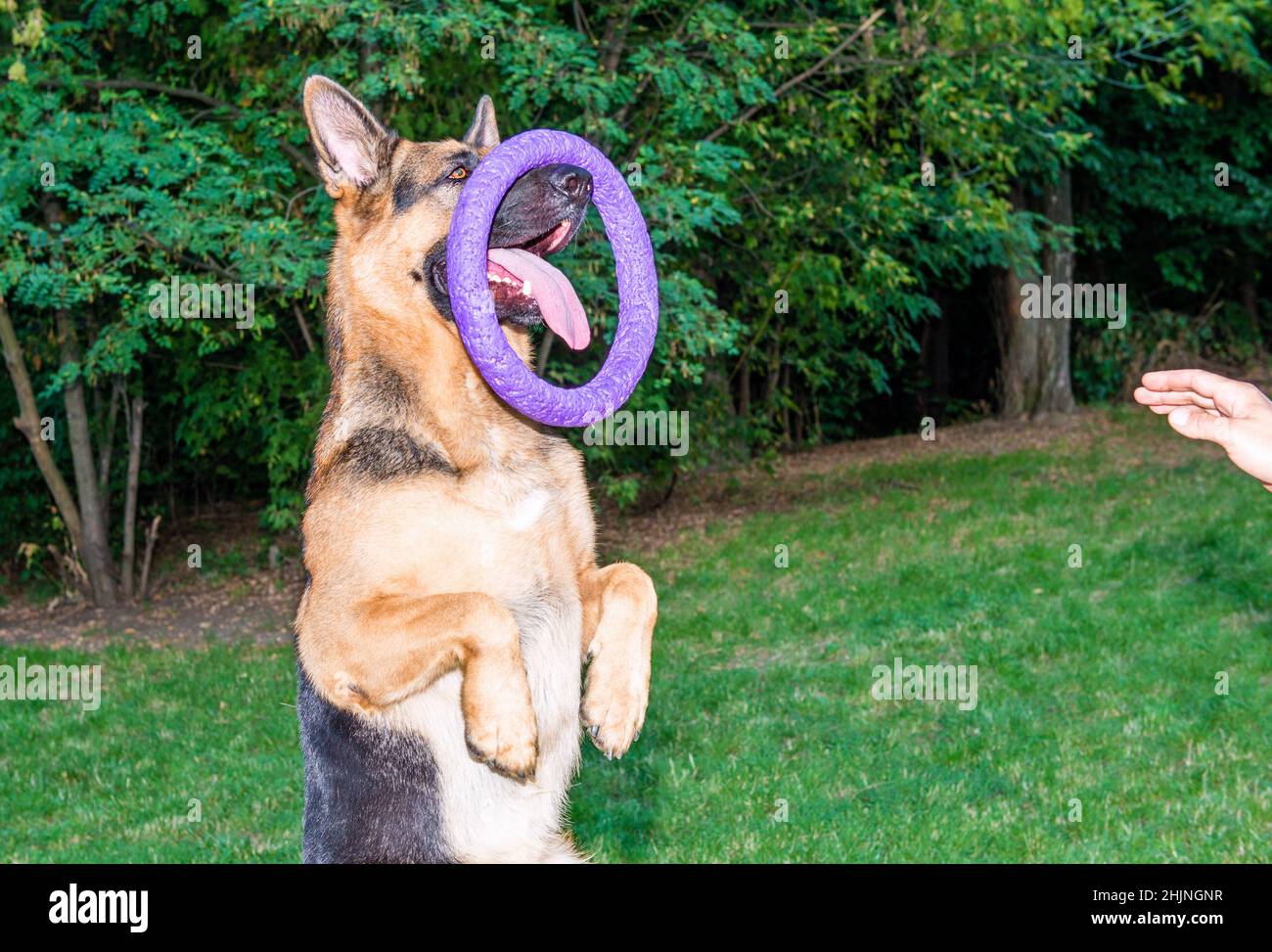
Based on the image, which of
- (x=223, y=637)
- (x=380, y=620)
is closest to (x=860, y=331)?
(x=223, y=637)

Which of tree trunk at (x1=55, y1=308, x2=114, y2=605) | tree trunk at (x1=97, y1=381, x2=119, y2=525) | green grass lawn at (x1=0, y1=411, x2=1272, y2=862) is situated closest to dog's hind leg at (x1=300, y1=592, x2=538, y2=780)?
green grass lawn at (x1=0, y1=411, x2=1272, y2=862)

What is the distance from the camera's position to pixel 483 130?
4688 mm

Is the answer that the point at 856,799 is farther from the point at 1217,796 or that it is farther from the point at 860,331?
the point at 860,331

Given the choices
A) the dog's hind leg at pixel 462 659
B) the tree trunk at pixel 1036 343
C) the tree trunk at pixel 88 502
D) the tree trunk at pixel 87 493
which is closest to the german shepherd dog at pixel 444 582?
the dog's hind leg at pixel 462 659

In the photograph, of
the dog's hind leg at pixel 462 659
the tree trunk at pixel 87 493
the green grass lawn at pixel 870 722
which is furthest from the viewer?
the tree trunk at pixel 87 493

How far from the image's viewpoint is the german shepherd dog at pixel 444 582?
3.61 metres

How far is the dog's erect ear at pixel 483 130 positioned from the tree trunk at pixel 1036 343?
1711 cm

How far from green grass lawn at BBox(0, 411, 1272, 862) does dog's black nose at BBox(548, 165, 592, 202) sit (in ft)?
11.3

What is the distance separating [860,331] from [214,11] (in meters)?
9.33

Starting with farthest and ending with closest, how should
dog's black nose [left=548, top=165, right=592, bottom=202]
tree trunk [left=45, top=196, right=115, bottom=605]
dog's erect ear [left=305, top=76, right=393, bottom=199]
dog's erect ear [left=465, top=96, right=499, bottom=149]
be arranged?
1. tree trunk [left=45, top=196, right=115, bottom=605]
2. dog's erect ear [left=465, top=96, right=499, bottom=149]
3. dog's erect ear [left=305, top=76, right=393, bottom=199]
4. dog's black nose [left=548, top=165, right=592, bottom=202]

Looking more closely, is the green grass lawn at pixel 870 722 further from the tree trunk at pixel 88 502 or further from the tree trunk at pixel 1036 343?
the tree trunk at pixel 1036 343

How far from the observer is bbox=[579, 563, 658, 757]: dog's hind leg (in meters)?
3.70

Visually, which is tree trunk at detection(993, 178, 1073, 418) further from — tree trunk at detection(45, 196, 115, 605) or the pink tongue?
the pink tongue

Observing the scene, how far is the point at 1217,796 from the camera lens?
675 cm
